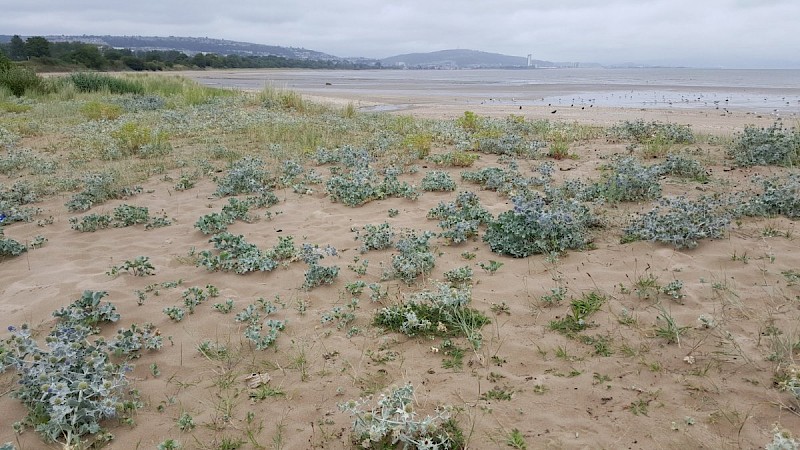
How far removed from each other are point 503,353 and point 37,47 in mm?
70490

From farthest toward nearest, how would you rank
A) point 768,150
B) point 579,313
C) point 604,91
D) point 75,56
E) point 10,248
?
point 75,56
point 604,91
point 768,150
point 10,248
point 579,313

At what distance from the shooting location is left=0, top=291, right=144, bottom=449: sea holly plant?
2752mm

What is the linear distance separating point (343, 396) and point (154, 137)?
9.26m

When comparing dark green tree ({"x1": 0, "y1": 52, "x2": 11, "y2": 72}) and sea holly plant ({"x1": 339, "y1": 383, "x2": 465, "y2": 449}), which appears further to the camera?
dark green tree ({"x1": 0, "y1": 52, "x2": 11, "y2": 72})

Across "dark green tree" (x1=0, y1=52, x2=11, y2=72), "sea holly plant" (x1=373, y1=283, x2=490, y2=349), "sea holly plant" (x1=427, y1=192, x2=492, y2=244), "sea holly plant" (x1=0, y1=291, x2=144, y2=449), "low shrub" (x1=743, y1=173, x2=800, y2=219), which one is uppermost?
"dark green tree" (x1=0, y1=52, x2=11, y2=72)

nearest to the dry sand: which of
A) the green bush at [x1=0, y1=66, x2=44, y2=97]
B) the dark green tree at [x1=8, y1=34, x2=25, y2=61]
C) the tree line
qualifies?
the green bush at [x1=0, y1=66, x2=44, y2=97]

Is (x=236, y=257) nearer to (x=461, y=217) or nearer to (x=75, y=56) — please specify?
(x=461, y=217)

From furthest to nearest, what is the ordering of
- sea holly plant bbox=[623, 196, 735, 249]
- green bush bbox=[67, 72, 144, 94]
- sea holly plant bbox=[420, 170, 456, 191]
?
green bush bbox=[67, 72, 144, 94] < sea holly plant bbox=[420, 170, 456, 191] < sea holly plant bbox=[623, 196, 735, 249]

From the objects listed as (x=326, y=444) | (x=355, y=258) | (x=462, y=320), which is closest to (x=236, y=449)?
(x=326, y=444)

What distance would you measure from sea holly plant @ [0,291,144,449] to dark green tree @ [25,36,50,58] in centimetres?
6704

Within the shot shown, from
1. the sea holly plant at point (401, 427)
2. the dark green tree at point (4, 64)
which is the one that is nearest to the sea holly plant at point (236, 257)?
the sea holly plant at point (401, 427)

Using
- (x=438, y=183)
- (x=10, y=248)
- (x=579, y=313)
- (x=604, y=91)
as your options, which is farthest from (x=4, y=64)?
(x=604, y=91)

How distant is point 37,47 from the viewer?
5722 cm

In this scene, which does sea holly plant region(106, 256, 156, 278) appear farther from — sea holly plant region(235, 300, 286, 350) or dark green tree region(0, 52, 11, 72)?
dark green tree region(0, 52, 11, 72)
